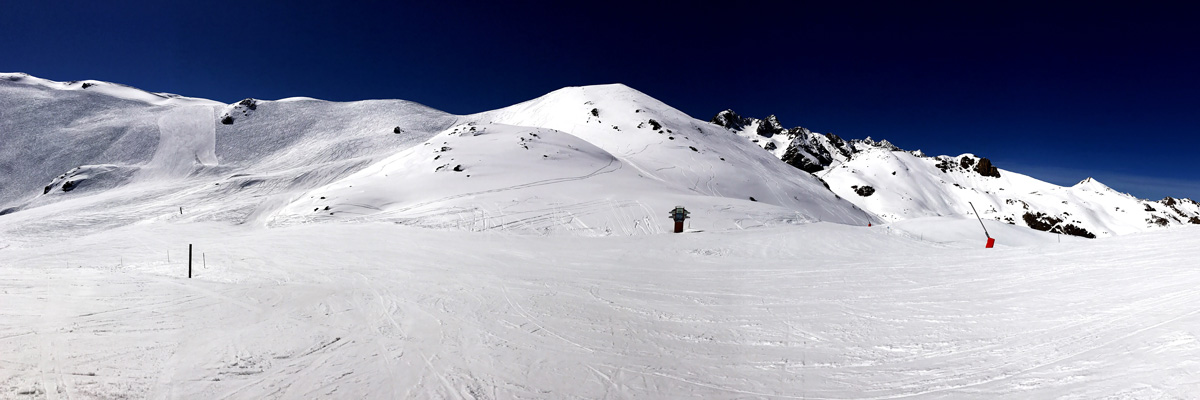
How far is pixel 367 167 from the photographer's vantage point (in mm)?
45156

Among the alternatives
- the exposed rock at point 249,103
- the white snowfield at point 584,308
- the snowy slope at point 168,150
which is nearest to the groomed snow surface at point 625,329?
the white snowfield at point 584,308

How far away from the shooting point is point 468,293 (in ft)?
33.2

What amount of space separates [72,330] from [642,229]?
20.6m

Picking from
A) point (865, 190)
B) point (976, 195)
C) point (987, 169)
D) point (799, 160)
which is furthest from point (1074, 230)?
point (799, 160)

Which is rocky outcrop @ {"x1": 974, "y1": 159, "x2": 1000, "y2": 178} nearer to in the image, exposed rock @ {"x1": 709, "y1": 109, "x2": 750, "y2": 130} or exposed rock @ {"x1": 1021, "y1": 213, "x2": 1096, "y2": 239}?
exposed rock @ {"x1": 1021, "y1": 213, "x2": 1096, "y2": 239}

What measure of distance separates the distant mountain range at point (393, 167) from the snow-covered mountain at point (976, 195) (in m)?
1.11

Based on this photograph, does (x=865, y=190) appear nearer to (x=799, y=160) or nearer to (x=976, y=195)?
(x=799, y=160)

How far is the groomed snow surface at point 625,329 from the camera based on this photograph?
208 inches

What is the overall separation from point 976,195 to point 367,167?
13244cm

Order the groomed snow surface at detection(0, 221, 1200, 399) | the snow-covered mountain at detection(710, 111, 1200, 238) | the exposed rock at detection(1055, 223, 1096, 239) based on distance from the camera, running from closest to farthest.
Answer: the groomed snow surface at detection(0, 221, 1200, 399) → the exposed rock at detection(1055, 223, 1096, 239) → the snow-covered mountain at detection(710, 111, 1200, 238)

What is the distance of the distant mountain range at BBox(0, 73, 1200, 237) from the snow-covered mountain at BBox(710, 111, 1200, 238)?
111 cm

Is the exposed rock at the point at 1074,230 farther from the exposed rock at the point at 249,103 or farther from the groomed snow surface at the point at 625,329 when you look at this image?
the exposed rock at the point at 249,103

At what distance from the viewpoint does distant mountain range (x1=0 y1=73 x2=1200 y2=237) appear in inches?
1083

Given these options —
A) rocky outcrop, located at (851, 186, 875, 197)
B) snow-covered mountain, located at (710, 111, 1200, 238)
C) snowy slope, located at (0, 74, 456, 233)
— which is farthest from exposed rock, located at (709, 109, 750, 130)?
snowy slope, located at (0, 74, 456, 233)
